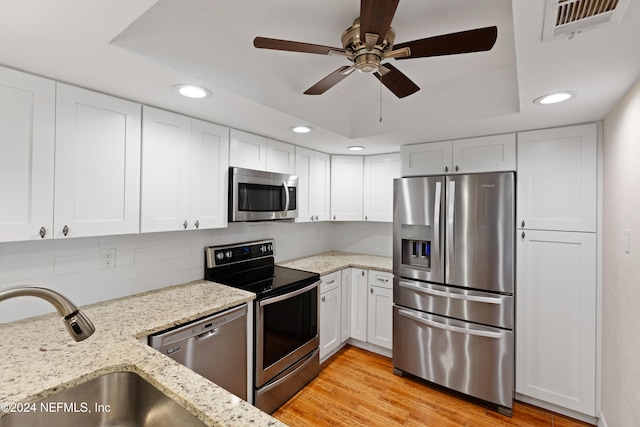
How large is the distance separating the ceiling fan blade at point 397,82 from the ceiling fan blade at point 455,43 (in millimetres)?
161

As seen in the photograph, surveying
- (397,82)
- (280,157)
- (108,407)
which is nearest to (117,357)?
(108,407)

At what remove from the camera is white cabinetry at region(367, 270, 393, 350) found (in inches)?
115

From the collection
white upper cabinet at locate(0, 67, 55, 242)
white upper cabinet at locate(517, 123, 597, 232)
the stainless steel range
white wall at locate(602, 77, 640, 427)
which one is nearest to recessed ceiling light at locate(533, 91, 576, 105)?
white wall at locate(602, 77, 640, 427)

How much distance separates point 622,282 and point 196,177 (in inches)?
107

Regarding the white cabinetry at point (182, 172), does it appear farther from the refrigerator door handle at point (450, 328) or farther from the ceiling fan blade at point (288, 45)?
the refrigerator door handle at point (450, 328)

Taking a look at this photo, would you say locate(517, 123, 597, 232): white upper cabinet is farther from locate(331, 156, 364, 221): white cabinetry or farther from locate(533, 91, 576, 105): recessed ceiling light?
locate(331, 156, 364, 221): white cabinetry

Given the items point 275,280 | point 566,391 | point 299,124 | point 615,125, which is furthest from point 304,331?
point 615,125

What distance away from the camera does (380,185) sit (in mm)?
3373

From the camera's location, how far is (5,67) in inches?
53.6

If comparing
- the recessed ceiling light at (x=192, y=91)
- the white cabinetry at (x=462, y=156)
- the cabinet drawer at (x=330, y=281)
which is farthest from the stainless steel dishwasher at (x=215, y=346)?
the white cabinetry at (x=462, y=156)

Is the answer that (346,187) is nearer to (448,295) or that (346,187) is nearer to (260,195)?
(260,195)

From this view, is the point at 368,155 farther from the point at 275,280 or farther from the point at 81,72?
the point at 81,72

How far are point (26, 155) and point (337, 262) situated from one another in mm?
2580

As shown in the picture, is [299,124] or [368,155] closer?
[299,124]
